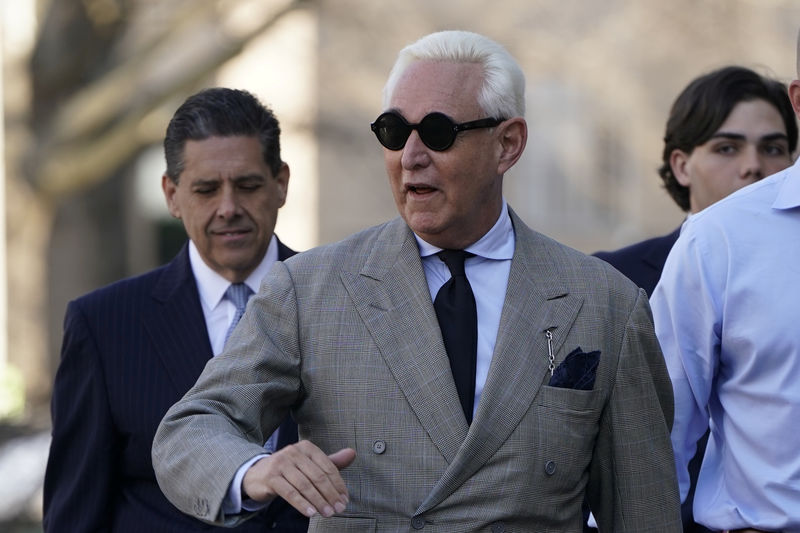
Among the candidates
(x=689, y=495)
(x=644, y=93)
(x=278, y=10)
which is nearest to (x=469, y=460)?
(x=689, y=495)

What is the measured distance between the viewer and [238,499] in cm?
288

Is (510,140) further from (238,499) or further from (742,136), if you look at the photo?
(742,136)

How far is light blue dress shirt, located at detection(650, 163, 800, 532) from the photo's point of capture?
3.25 m

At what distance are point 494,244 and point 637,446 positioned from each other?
24.6 inches

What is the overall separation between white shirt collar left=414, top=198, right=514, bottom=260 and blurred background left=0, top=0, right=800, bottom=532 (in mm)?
6186

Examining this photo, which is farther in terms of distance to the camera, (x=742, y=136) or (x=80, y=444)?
(x=742, y=136)

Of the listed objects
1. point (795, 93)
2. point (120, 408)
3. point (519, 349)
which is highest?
point (795, 93)

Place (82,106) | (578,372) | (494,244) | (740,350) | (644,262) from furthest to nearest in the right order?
(82,106) < (644,262) < (494,244) < (740,350) < (578,372)

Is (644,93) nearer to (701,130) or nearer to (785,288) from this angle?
(701,130)

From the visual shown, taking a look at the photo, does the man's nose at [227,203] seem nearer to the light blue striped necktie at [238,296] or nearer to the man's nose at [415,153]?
the light blue striped necktie at [238,296]

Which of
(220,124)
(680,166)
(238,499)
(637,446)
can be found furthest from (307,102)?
(238,499)

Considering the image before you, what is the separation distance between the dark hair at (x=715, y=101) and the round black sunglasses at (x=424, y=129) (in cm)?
183

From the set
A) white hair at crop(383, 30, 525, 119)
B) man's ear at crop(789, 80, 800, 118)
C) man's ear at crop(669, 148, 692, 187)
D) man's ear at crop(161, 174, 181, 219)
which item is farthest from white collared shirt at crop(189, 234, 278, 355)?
man's ear at crop(789, 80, 800, 118)

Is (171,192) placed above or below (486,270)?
above
